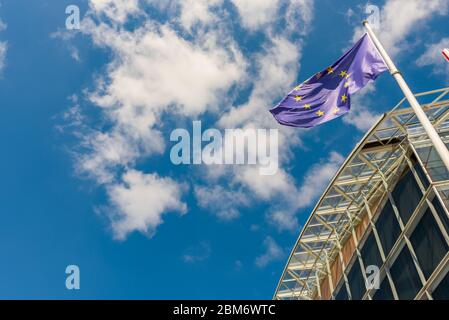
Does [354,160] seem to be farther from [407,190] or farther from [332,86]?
[332,86]

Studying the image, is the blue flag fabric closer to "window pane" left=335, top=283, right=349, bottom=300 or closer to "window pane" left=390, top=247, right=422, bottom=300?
"window pane" left=390, top=247, right=422, bottom=300

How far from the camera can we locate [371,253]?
17.2m

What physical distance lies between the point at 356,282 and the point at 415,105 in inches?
442

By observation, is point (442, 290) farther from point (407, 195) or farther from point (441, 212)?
point (407, 195)

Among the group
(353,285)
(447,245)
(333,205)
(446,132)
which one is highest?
(333,205)

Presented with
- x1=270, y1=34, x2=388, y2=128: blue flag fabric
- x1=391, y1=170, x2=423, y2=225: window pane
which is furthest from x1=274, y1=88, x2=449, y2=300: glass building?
x1=270, y1=34, x2=388, y2=128: blue flag fabric

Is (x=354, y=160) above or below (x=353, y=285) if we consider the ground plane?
above

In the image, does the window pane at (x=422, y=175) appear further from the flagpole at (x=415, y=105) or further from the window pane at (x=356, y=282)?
the window pane at (x=356, y=282)

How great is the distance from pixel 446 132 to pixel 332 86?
537cm

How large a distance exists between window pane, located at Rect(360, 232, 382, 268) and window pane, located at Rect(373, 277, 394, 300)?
2.52ft

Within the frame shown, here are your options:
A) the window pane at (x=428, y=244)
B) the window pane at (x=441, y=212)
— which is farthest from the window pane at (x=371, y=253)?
the window pane at (x=441, y=212)

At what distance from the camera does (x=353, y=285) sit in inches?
730

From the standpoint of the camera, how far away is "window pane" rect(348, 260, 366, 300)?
57.7 feet
